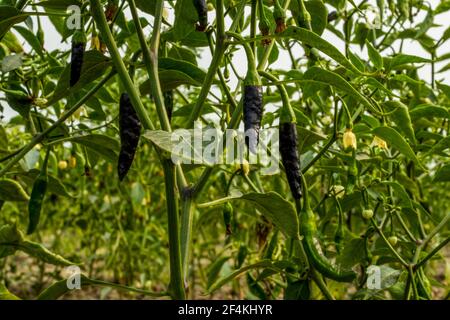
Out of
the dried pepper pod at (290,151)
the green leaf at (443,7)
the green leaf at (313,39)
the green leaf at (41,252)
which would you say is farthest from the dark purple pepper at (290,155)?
the green leaf at (443,7)

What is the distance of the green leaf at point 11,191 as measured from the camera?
3.56ft

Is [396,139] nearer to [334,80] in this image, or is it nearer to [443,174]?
[334,80]

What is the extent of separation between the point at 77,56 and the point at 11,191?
1.38 ft

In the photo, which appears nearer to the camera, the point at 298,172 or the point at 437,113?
the point at 298,172

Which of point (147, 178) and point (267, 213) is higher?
point (147, 178)

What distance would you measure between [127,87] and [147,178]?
1866 mm

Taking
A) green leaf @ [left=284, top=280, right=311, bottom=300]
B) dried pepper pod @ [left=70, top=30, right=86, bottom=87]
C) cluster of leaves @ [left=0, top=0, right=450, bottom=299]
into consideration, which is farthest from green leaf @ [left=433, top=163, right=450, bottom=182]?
dried pepper pod @ [left=70, top=30, right=86, bottom=87]

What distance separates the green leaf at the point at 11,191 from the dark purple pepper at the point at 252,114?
56 centimetres

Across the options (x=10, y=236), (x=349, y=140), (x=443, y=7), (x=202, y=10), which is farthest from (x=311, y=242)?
(x=443, y=7)

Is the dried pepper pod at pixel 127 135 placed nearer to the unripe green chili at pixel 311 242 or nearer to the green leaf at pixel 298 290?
the unripe green chili at pixel 311 242

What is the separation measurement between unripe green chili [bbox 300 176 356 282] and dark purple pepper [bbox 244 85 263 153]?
22 centimetres
